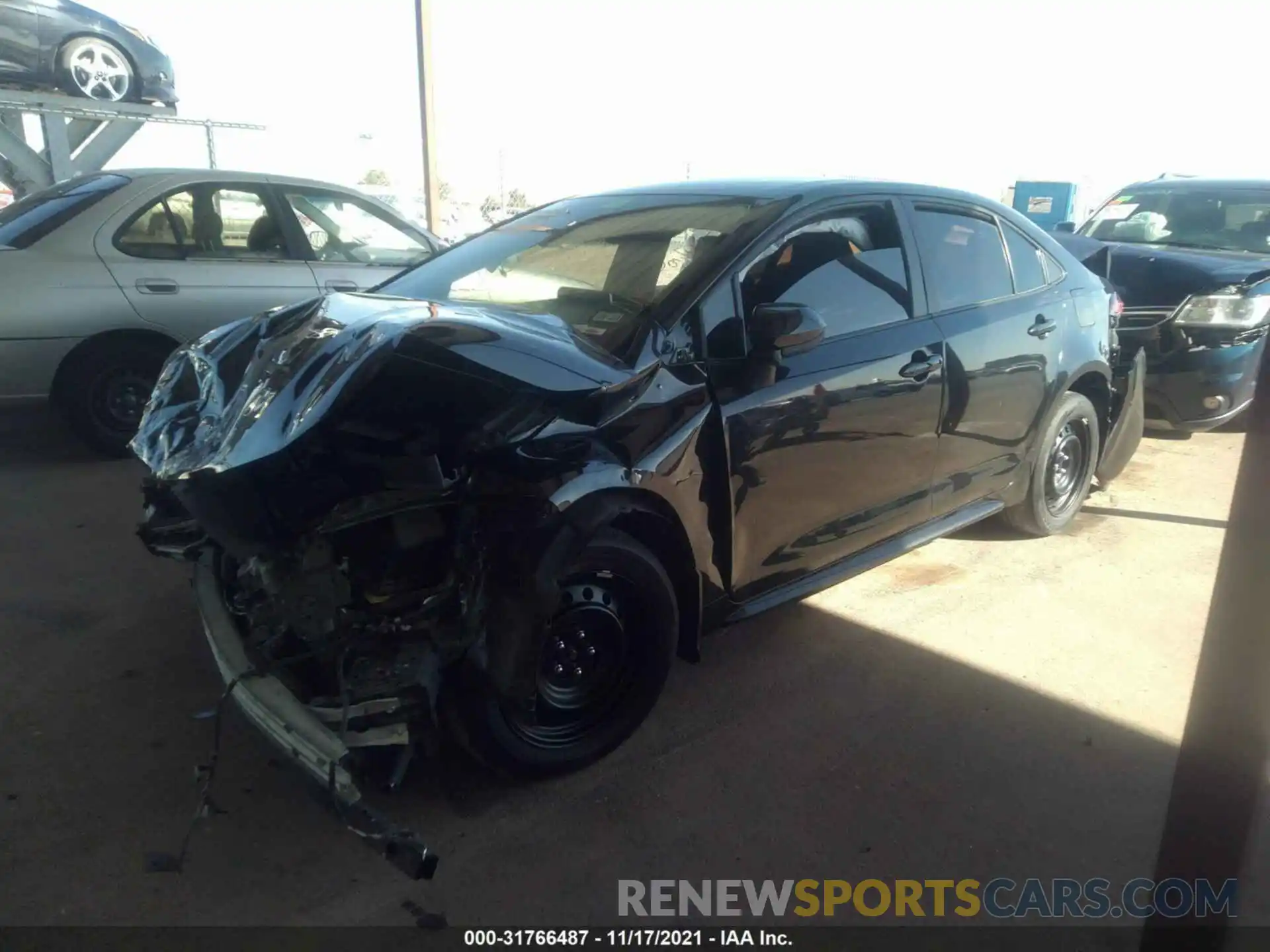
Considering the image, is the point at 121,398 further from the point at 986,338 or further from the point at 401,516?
the point at 986,338

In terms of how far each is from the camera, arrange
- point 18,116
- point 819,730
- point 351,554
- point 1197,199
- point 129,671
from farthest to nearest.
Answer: point 18,116, point 1197,199, point 129,671, point 819,730, point 351,554

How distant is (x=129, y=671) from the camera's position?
135 inches

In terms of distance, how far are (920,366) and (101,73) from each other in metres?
8.93

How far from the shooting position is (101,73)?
8.96 metres

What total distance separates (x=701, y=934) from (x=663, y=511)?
118 cm

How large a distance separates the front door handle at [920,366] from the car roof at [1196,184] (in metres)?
5.19

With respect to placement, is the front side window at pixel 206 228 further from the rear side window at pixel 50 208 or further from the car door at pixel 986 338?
the car door at pixel 986 338

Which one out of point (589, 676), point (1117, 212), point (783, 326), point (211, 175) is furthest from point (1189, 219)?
point (211, 175)

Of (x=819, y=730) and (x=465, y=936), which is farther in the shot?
(x=819, y=730)

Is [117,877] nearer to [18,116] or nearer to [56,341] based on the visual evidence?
[56,341]

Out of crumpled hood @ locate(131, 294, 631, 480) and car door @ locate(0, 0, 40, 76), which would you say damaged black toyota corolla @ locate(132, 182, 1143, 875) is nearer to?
crumpled hood @ locate(131, 294, 631, 480)

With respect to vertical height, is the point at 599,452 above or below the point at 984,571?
above

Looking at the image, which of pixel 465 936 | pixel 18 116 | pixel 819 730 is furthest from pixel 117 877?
pixel 18 116

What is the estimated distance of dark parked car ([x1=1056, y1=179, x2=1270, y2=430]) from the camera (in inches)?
236
